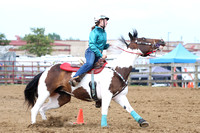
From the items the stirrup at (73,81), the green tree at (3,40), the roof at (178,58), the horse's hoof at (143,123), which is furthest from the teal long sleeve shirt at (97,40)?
the green tree at (3,40)

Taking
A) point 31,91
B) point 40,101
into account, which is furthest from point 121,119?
point 31,91

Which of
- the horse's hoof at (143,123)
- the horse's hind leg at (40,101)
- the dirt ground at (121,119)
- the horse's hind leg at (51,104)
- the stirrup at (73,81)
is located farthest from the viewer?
the horse's hind leg at (51,104)

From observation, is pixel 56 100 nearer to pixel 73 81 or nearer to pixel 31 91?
pixel 31 91

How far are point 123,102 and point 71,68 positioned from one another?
4.33 ft

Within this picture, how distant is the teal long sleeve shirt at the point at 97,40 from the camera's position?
6344mm

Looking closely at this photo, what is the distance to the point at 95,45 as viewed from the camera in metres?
6.42

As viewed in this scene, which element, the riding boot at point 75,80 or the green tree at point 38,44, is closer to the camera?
the riding boot at point 75,80

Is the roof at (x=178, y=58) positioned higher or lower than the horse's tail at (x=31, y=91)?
higher

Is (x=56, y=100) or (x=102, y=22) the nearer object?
(x=102, y=22)

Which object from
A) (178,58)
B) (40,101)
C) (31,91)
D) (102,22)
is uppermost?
(102,22)

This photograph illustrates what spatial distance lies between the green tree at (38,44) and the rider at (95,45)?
43.3 metres

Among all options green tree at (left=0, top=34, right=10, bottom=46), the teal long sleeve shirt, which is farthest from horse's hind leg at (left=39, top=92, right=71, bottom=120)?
green tree at (left=0, top=34, right=10, bottom=46)

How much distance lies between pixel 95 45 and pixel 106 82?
76cm

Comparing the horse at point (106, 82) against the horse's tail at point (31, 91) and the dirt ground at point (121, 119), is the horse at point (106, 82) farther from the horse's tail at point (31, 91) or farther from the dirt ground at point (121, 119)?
the dirt ground at point (121, 119)
